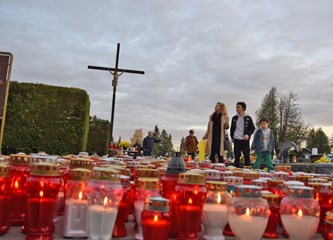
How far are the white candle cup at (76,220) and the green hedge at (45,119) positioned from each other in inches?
444

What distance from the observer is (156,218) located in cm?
178

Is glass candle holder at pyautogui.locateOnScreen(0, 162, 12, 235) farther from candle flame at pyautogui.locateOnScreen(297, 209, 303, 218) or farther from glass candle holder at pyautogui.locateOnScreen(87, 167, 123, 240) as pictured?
candle flame at pyautogui.locateOnScreen(297, 209, 303, 218)

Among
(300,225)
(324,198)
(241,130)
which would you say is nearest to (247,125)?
(241,130)

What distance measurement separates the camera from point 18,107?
12383 mm

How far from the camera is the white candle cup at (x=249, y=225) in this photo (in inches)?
74.7

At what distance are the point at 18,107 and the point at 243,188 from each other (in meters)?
11.9

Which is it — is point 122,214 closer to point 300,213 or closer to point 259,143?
point 300,213

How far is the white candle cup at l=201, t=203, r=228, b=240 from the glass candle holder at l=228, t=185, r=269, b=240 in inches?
4.2

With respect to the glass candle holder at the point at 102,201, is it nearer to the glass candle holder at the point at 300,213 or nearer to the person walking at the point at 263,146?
the glass candle holder at the point at 300,213

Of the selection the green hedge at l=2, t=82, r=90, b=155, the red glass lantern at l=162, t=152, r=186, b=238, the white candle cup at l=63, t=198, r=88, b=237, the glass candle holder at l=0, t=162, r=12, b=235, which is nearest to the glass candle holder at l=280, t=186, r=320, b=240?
the red glass lantern at l=162, t=152, r=186, b=238

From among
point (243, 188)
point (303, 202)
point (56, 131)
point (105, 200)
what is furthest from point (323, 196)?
point (56, 131)

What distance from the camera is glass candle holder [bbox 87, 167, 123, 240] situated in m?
1.79

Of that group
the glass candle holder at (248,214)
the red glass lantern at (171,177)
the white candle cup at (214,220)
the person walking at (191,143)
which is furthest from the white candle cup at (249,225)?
the person walking at (191,143)

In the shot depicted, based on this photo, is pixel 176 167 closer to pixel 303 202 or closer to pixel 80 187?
pixel 80 187
